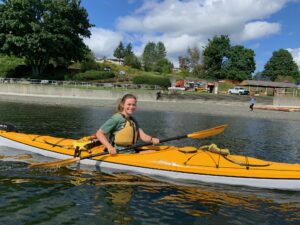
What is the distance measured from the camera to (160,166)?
8164 millimetres

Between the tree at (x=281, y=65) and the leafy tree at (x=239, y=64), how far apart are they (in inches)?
860

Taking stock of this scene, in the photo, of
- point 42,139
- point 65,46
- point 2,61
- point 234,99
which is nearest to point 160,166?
point 42,139

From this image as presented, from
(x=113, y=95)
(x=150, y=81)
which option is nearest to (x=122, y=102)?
(x=113, y=95)

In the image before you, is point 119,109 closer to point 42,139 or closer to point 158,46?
point 42,139

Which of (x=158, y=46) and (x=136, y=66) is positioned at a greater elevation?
(x=158, y=46)

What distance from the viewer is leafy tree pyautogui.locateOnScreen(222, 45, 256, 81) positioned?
274ft

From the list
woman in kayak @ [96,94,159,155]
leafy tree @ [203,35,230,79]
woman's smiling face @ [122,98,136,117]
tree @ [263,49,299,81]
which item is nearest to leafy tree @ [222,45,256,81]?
leafy tree @ [203,35,230,79]

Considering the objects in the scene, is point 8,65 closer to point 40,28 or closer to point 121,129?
point 40,28

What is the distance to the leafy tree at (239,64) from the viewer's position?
83375 mm

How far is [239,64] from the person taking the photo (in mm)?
84250

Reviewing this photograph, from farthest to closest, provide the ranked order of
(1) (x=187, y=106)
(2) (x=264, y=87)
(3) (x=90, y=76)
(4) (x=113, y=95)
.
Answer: (2) (x=264, y=87), (3) (x=90, y=76), (4) (x=113, y=95), (1) (x=187, y=106)

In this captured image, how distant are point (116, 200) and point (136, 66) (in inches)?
2876

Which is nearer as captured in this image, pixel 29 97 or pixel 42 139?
pixel 42 139

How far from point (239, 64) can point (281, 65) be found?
28.8 m
